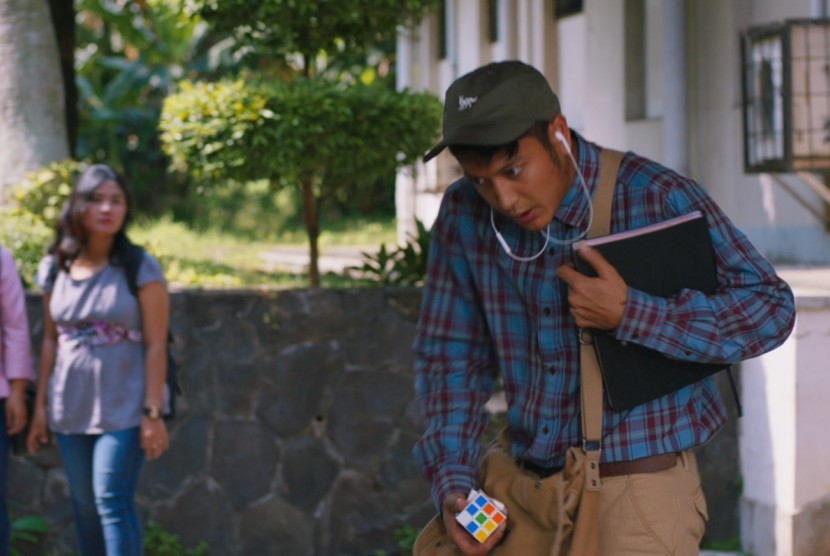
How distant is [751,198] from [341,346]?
12.9 feet

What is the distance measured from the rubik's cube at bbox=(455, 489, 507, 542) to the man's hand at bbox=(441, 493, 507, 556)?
14mm

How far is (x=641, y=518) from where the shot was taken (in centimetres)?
303

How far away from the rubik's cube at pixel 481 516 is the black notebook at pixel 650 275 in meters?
0.36

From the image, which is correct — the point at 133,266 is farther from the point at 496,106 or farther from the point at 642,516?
the point at 642,516

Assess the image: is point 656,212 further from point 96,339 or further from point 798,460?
point 798,460

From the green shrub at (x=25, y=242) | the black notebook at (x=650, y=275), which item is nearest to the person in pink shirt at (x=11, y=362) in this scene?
the green shrub at (x=25, y=242)

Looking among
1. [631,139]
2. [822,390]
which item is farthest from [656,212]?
[631,139]

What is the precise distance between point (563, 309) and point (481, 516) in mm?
490

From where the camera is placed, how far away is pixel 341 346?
7.36 meters

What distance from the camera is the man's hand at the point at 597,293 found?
9.62ft

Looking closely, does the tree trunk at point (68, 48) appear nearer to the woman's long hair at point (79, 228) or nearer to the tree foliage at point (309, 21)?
the tree foliage at point (309, 21)

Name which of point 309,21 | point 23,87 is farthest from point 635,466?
point 23,87

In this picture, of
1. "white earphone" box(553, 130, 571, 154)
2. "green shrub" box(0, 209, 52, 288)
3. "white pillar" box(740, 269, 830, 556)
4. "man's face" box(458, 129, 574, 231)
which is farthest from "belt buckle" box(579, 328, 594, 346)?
"green shrub" box(0, 209, 52, 288)

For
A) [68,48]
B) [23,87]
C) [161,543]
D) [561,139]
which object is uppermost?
[68,48]
